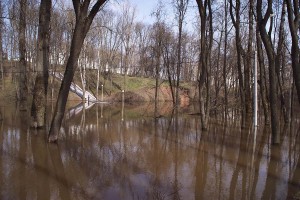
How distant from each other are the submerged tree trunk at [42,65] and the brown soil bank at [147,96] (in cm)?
3077

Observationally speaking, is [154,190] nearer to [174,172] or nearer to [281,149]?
[174,172]

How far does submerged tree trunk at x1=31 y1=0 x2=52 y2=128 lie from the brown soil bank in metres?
30.8

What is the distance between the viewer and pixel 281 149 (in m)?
10.4

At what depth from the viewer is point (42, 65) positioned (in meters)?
13.3

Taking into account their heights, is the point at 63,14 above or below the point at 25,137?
above

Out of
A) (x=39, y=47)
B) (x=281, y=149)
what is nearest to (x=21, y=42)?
(x=39, y=47)

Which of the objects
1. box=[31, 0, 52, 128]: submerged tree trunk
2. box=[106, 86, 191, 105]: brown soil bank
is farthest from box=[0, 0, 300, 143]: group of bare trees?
box=[106, 86, 191, 105]: brown soil bank

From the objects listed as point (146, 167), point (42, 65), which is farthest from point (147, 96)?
point (146, 167)

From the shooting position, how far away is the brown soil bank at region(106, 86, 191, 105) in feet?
149

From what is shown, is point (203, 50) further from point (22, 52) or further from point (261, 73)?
point (22, 52)

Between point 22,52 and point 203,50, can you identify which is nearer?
point 203,50

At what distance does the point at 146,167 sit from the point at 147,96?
40.3 meters

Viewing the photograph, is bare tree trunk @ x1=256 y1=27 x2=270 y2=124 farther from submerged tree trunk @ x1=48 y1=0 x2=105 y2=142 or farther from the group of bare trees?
submerged tree trunk @ x1=48 y1=0 x2=105 y2=142

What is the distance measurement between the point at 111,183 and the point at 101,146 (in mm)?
4077
